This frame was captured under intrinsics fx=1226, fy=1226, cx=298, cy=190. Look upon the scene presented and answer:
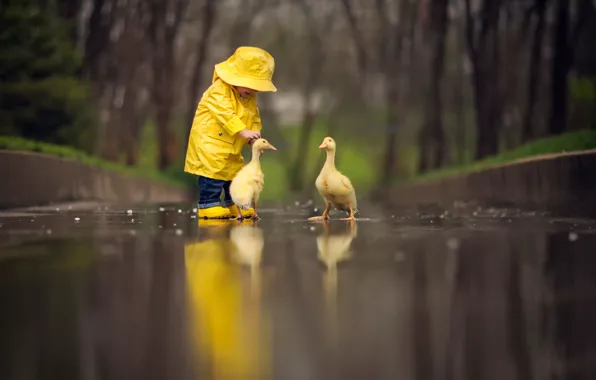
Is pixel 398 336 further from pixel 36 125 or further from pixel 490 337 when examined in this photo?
pixel 36 125

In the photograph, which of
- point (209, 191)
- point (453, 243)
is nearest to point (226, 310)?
point (453, 243)

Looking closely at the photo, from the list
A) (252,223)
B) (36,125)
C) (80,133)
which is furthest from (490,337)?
(80,133)

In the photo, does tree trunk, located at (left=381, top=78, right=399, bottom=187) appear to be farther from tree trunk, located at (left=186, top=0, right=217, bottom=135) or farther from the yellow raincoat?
the yellow raincoat

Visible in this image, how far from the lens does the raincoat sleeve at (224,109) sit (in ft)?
47.7

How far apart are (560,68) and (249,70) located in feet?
42.8

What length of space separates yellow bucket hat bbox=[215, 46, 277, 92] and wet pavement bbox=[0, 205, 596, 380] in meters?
3.91

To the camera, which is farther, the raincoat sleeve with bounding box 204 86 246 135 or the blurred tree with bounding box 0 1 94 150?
the blurred tree with bounding box 0 1 94 150

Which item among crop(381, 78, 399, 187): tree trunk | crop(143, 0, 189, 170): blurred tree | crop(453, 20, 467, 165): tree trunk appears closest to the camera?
crop(143, 0, 189, 170): blurred tree

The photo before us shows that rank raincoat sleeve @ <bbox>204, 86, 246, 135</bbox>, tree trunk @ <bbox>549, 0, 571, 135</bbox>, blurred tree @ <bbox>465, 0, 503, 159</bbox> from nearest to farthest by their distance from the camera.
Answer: raincoat sleeve @ <bbox>204, 86, 246, 135</bbox> < tree trunk @ <bbox>549, 0, 571, 135</bbox> < blurred tree @ <bbox>465, 0, 503, 159</bbox>

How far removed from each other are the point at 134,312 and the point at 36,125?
972 inches

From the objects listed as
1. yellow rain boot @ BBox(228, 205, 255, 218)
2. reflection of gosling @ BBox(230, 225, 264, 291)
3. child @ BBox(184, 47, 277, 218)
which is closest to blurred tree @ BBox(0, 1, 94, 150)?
yellow rain boot @ BBox(228, 205, 255, 218)

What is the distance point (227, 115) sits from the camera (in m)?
14.6

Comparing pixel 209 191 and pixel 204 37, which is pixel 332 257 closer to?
pixel 209 191

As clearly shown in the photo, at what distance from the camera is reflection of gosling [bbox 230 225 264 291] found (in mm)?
8234
